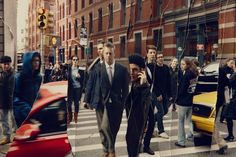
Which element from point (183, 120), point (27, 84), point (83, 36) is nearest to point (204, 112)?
point (183, 120)

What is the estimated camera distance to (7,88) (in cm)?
92

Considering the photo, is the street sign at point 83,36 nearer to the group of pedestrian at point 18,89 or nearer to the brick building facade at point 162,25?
the brick building facade at point 162,25

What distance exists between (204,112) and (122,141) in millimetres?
233

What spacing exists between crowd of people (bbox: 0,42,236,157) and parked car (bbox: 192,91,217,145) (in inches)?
0.6

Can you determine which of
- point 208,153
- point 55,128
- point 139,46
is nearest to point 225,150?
point 208,153

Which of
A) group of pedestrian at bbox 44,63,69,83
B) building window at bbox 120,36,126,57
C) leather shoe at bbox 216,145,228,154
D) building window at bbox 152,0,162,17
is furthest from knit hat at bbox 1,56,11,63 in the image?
leather shoe at bbox 216,145,228,154

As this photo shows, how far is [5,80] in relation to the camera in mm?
907

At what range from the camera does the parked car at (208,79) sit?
765mm

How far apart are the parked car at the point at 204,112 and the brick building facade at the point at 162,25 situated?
13 cm

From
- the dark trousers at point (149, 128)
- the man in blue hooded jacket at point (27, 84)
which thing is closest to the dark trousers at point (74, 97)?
the man in blue hooded jacket at point (27, 84)

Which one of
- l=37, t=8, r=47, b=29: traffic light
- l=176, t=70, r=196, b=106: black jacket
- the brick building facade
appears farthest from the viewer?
l=37, t=8, r=47, b=29: traffic light

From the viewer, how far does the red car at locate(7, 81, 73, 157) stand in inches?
35.2

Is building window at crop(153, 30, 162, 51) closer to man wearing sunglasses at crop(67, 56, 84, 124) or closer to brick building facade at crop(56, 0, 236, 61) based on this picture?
brick building facade at crop(56, 0, 236, 61)

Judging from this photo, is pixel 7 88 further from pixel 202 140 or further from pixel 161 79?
pixel 202 140
